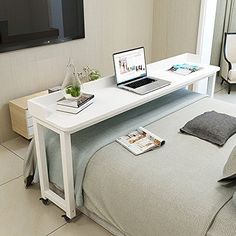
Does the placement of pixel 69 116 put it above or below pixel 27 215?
above

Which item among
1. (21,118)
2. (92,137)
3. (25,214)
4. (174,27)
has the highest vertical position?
(174,27)

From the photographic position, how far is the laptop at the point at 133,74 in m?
2.39

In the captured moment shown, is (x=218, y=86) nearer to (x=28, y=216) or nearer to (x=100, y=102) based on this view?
(x=100, y=102)

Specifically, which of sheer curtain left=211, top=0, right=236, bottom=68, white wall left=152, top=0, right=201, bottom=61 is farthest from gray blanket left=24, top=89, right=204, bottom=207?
sheer curtain left=211, top=0, right=236, bottom=68

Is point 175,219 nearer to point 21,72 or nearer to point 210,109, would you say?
point 210,109

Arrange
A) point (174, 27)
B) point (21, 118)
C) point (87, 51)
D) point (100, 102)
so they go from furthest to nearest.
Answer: point (174, 27)
point (87, 51)
point (21, 118)
point (100, 102)

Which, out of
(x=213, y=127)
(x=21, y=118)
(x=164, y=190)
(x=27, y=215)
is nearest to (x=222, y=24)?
(x=213, y=127)

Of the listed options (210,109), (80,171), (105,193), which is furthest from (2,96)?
(210,109)

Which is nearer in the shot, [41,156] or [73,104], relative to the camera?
[73,104]

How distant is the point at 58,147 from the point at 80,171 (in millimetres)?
264

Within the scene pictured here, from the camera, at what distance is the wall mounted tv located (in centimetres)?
290

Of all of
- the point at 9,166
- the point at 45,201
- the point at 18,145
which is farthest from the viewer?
the point at 18,145

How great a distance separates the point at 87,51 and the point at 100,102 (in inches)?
66.3

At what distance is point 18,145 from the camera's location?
10.4 feet
